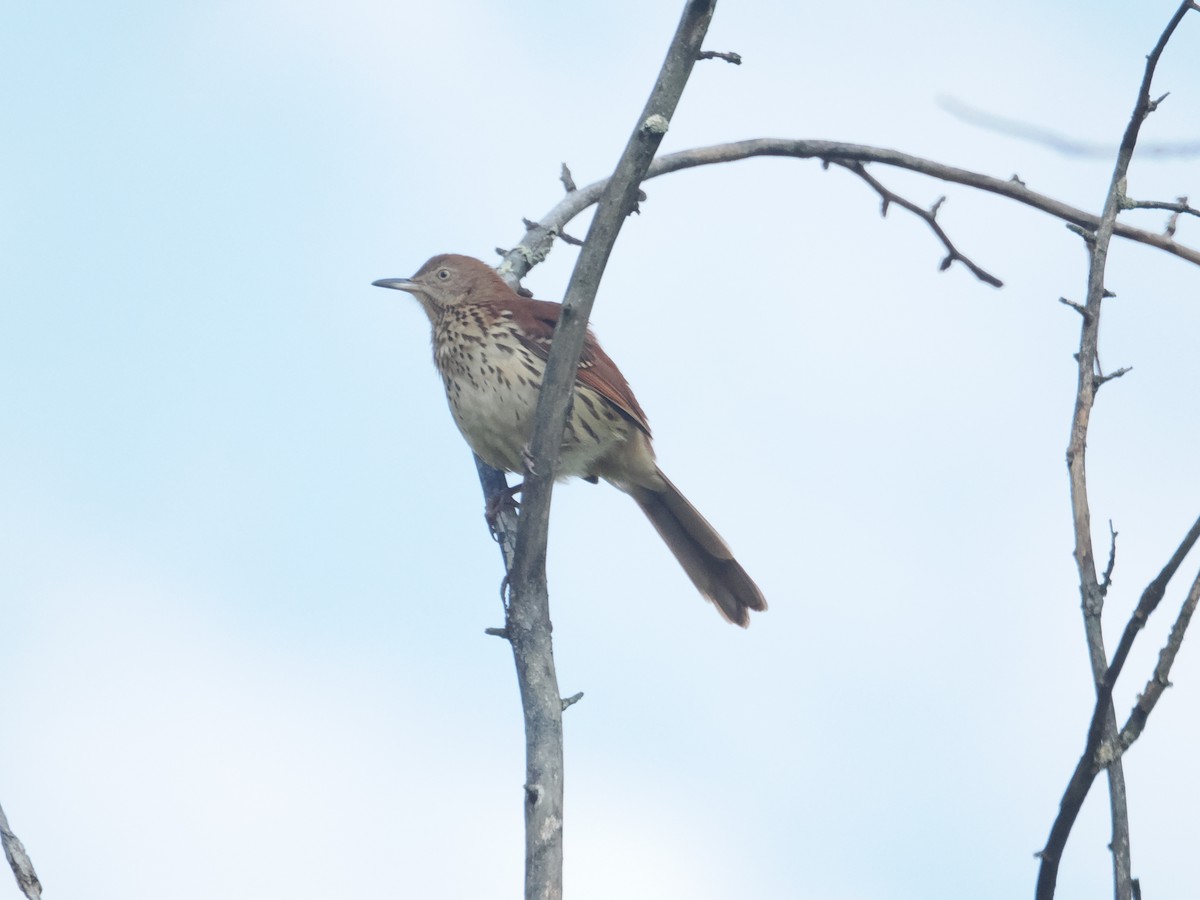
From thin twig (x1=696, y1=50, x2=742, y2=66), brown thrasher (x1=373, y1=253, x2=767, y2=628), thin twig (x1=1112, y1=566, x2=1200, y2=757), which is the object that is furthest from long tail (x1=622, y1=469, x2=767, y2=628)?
thin twig (x1=1112, y1=566, x2=1200, y2=757)

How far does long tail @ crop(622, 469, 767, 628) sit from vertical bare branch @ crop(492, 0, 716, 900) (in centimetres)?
207

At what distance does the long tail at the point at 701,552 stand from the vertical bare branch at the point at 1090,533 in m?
2.81

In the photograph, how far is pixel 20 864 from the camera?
195 centimetres

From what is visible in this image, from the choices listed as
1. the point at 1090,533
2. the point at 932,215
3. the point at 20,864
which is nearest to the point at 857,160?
the point at 932,215

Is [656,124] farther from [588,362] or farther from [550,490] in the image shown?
[588,362]

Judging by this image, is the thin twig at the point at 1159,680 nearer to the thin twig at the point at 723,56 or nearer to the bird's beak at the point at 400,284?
the thin twig at the point at 723,56

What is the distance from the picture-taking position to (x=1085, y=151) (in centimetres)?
300

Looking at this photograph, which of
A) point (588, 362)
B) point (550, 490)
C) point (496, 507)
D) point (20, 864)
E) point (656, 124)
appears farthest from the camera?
point (588, 362)

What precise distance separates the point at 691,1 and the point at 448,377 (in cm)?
265

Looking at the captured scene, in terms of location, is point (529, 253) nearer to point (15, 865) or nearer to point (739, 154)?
point (739, 154)

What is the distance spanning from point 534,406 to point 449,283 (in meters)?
1.12

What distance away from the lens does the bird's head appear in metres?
5.60

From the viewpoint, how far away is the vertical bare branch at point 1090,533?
6.50ft

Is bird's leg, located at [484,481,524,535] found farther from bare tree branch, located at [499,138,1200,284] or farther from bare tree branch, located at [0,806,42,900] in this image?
bare tree branch, located at [0,806,42,900]
